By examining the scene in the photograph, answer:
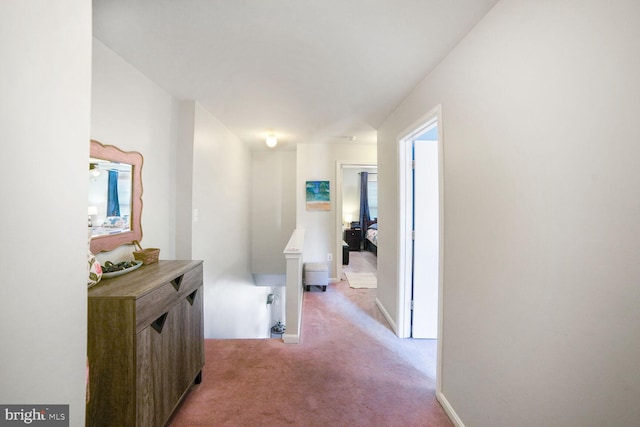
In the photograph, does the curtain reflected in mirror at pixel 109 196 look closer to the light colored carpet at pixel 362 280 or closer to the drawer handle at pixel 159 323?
the drawer handle at pixel 159 323

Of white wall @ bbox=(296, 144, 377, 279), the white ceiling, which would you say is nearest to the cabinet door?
the white ceiling

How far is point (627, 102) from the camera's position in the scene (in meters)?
0.69

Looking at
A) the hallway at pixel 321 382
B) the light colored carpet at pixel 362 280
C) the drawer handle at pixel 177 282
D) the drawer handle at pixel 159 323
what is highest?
the drawer handle at pixel 177 282

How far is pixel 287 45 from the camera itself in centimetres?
150

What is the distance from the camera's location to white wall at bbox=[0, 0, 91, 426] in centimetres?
57

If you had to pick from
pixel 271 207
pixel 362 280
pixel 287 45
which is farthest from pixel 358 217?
pixel 287 45

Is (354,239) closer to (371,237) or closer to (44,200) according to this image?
(371,237)

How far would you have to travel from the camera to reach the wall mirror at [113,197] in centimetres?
152

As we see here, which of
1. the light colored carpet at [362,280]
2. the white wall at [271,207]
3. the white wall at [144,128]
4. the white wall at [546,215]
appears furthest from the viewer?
the white wall at [271,207]

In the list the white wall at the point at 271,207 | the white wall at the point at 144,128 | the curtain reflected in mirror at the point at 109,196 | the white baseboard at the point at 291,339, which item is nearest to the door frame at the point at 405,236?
the white baseboard at the point at 291,339

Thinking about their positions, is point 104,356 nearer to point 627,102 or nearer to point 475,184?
point 475,184

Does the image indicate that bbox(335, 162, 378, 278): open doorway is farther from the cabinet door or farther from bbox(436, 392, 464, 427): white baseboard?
the cabinet door

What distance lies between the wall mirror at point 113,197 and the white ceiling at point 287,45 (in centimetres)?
71

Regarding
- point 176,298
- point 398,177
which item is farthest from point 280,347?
point 398,177
